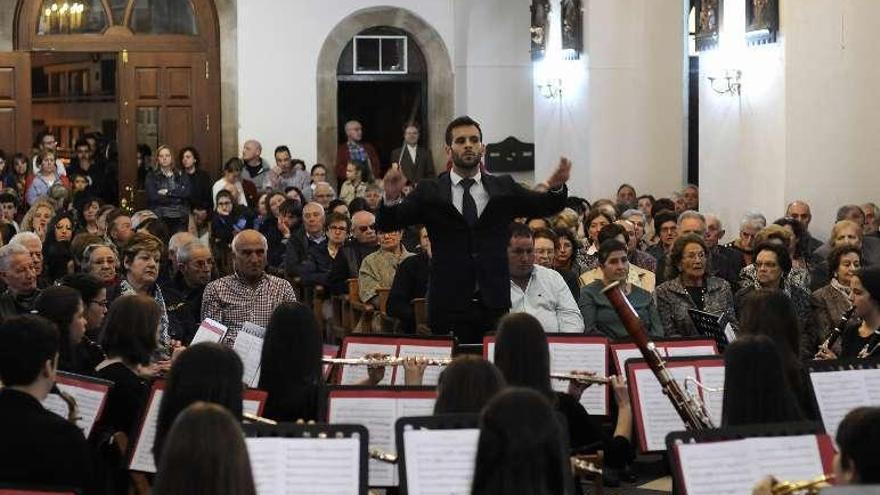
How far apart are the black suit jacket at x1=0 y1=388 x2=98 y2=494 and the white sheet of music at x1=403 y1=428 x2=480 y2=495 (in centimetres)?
91

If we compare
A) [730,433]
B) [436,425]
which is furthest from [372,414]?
[730,433]

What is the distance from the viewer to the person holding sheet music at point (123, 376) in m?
5.78

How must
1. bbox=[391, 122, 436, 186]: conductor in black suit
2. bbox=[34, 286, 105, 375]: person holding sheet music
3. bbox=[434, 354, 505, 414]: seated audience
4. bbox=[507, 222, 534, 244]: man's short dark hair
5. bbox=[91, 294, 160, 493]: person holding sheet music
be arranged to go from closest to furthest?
bbox=[434, 354, 505, 414]: seated audience < bbox=[91, 294, 160, 493]: person holding sheet music < bbox=[34, 286, 105, 375]: person holding sheet music < bbox=[507, 222, 534, 244]: man's short dark hair < bbox=[391, 122, 436, 186]: conductor in black suit

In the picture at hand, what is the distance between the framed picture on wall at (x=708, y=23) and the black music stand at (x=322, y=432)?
10.5 meters

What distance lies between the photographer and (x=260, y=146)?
19.2m

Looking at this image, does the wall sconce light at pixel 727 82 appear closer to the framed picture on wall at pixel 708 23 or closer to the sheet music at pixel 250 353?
the framed picture on wall at pixel 708 23

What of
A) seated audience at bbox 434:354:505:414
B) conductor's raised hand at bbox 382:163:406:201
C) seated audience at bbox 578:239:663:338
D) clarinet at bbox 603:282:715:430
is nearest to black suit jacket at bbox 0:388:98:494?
seated audience at bbox 434:354:505:414

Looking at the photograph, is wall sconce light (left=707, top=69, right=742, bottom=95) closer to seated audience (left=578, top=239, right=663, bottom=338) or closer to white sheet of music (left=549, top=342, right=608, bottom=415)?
seated audience (left=578, top=239, right=663, bottom=338)

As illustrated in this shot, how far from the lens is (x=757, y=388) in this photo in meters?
5.00

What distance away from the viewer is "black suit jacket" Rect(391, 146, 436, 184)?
19625 millimetres

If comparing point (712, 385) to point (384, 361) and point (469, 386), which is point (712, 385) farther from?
point (469, 386)

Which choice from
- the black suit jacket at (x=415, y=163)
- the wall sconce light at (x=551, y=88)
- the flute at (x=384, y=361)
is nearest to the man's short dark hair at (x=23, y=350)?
the flute at (x=384, y=361)

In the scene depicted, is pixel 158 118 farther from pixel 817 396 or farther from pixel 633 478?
pixel 817 396

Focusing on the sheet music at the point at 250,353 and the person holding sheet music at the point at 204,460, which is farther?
the sheet music at the point at 250,353
